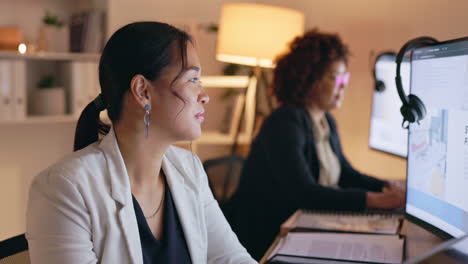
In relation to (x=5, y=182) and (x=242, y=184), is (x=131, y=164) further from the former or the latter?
(x=5, y=182)

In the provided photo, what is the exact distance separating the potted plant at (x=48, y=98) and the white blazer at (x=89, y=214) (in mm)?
1929

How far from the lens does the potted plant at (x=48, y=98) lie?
3.02 m

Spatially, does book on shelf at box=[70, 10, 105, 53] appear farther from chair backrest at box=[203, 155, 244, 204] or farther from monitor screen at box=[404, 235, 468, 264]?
monitor screen at box=[404, 235, 468, 264]

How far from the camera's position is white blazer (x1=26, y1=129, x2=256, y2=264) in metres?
1.04

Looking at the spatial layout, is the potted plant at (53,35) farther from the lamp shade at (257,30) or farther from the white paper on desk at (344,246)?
the white paper on desk at (344,246)

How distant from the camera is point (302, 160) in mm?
2049

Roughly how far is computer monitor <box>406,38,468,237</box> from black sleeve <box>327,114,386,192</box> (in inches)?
37.0

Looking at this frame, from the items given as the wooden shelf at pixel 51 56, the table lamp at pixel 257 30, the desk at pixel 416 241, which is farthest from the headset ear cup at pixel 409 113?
the wooden shelf at pixel 51 56

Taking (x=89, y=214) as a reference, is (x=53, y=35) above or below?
above

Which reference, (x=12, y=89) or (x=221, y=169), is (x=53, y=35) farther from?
(x=221, y=169)

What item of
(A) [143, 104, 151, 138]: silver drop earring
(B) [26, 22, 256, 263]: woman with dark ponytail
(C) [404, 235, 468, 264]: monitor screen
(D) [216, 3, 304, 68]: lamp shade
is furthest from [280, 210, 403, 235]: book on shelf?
(D) [216, 3, 304, 68]: lamp shade

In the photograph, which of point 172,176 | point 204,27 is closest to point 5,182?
point 204,27

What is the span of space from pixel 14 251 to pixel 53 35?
239 centimetres

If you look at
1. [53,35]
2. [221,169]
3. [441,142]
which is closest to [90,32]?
[53,35]
